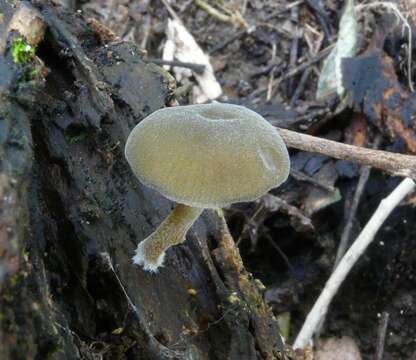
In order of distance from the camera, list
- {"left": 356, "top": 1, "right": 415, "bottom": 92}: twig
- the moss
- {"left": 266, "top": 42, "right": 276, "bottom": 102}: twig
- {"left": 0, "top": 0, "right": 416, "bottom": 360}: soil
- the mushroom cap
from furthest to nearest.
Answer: {"left": 266, "top": 42, "right": 276, "bottom": 102}: twig → {"left": 356, "top": 1, "right": 415, "bottom": 92}: twig → {"left": 0, "top": 0, "right": 416, "bottom": 360}: soil → the moss → the mushroom cap

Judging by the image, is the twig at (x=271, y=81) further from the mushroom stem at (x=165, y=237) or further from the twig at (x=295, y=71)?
the mushroom stem at (x=165, y=237)

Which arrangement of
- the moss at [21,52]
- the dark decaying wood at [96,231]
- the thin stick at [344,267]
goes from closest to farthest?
the dark decaying wood at [96,231], the moss at [21,52], the thin stick at [344,267]

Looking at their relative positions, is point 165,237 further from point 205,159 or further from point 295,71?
point 295,71

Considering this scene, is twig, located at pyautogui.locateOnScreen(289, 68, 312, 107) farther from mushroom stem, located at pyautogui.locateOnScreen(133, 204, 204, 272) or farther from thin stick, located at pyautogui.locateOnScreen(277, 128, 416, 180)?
mushroom stem, located at pyautogui.locateOnScreen(133, 204, 204, 272)

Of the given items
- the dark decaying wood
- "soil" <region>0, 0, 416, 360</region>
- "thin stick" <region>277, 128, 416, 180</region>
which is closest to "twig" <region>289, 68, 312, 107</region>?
"soil" <region>0, 0, 416, 360</region>

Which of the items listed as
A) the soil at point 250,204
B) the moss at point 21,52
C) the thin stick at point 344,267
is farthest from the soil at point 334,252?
the moss at point 21,52

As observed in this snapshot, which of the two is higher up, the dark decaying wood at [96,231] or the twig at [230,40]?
the dark decaying wood at [96,231]

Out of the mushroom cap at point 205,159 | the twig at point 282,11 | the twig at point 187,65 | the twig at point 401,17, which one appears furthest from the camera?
the twig at point 282,11

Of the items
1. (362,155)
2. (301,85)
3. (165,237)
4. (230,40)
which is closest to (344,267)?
(362,155)
